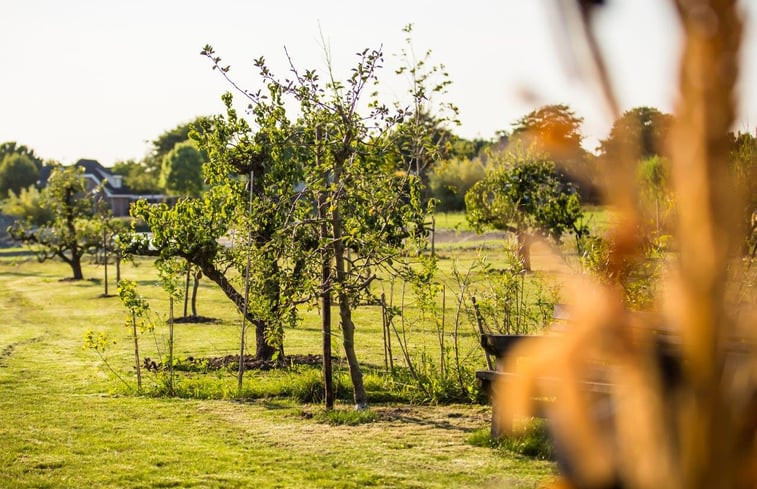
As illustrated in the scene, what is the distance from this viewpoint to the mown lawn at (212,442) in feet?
22.2

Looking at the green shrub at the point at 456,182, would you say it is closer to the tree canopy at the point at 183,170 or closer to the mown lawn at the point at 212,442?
the tree canopy at the point at 183,170

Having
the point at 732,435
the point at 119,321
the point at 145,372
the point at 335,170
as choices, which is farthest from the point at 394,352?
the point at 732,435

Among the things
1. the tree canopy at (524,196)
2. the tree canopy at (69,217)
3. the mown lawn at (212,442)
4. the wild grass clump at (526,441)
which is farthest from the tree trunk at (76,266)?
the wild grass clump at (526,441)

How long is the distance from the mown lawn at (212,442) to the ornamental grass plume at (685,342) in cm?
409

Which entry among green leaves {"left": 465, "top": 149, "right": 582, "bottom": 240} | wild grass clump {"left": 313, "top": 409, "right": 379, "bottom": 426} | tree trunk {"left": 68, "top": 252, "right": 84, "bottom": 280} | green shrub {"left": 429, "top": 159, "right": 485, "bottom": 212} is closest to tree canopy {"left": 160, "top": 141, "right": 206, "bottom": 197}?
green shrub {"left": 429, "top": 159, "right": 485, "bottom": 212}

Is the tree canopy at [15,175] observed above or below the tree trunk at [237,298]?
above

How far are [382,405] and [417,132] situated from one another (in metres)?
3.29

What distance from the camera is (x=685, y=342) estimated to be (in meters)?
0.73

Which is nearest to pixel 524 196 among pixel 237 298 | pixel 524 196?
pixel 524 196

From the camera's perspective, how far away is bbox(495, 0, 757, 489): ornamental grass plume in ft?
2.31

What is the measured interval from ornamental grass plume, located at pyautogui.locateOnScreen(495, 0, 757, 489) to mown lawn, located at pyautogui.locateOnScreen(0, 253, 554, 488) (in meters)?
4.09

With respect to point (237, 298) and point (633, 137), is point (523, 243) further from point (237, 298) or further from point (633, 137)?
point (237, 298)

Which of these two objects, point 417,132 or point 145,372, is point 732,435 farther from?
point 145,372

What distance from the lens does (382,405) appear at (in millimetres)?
10172
